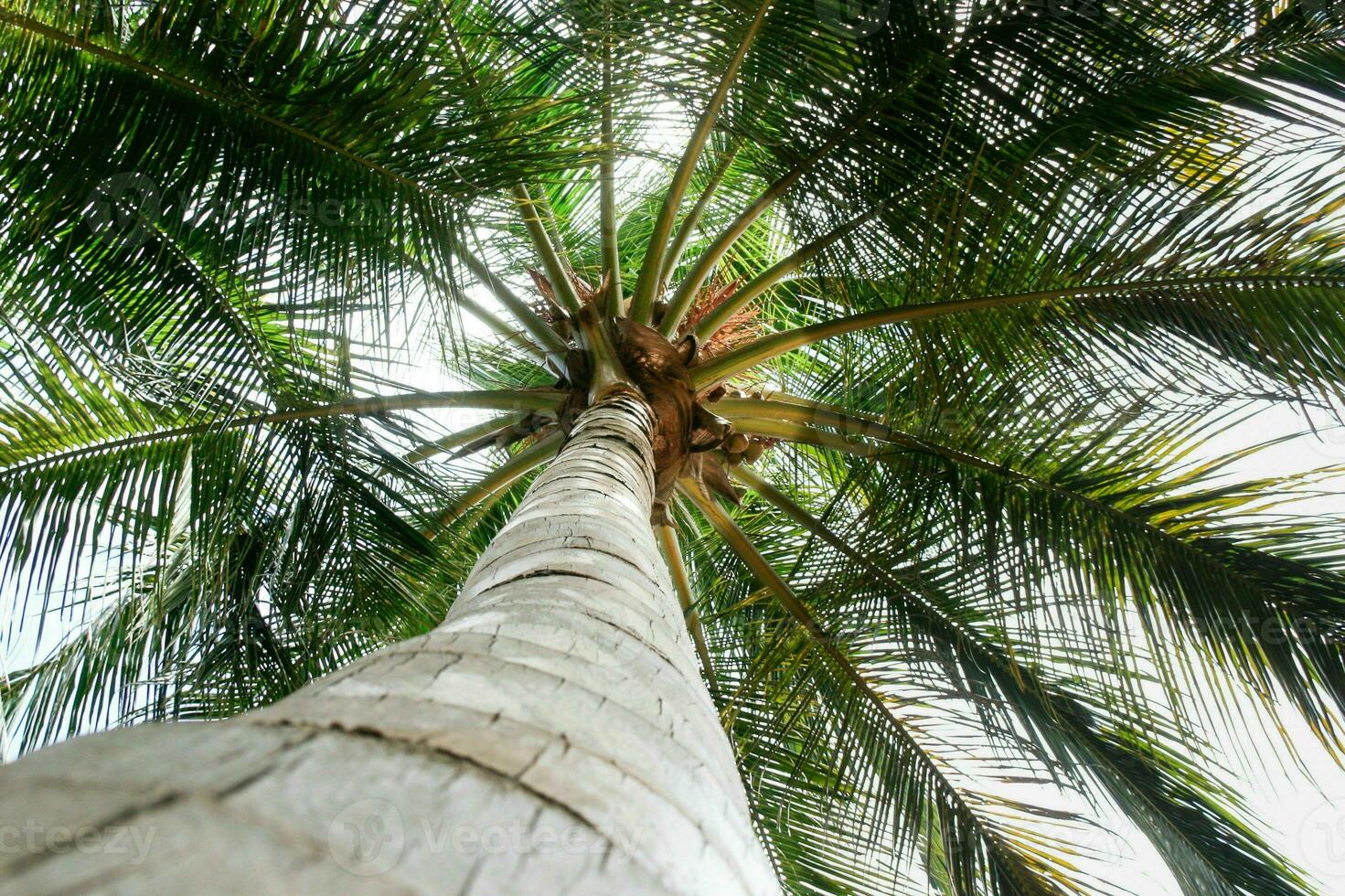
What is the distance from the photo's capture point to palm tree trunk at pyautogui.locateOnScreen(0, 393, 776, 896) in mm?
422

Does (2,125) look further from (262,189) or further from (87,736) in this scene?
(87,736)

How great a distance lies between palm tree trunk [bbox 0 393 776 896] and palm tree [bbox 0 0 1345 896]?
38.1 inches

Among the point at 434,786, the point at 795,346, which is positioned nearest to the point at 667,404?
the point at 795,346

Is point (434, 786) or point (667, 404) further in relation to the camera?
point (667, 404)

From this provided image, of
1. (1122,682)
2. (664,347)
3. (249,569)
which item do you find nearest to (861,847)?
(1122,682)

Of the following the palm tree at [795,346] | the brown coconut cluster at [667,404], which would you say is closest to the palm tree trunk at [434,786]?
the palm tree at [795,346]

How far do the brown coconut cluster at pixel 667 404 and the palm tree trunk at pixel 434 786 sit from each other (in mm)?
2444

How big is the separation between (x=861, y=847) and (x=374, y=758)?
13.7ft

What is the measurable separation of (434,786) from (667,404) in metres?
3.02

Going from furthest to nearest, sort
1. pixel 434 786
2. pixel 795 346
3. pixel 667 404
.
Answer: pixel 795 346 < pixel 667 404 < pixel 434 786

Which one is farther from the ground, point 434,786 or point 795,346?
point 795,346

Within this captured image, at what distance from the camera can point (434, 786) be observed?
56 centimetres

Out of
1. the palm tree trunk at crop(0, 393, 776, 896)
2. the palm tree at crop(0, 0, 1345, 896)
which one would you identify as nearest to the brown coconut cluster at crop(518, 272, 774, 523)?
the palm tree at crop(0, 0, 1345, 896)

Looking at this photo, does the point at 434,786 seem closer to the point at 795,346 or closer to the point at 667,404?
the point at 667,404
